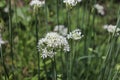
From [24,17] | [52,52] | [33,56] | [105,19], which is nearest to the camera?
[52,52]

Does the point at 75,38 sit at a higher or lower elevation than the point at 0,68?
higher

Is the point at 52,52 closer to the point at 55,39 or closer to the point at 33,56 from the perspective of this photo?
the point at 55,39

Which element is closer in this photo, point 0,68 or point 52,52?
point 52,52

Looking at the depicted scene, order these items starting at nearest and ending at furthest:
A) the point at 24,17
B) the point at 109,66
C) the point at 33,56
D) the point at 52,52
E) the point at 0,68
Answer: the point at 52,52
the point at 109,66
the point at 0,68
the point at 33,56
the point at 24,17

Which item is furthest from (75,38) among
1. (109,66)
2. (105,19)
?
(105,19)

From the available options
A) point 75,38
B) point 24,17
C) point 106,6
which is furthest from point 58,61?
point 106,6

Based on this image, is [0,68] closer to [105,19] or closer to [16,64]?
[16,64]

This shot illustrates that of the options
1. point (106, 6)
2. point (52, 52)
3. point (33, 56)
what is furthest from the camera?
point (106, 6)

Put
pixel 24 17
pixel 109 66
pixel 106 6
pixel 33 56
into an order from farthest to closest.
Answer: pixel 106 6 → pixel 24 17 → pixel 33 56 → pixel 109 66

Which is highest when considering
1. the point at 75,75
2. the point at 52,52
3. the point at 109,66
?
the point at 52,52
